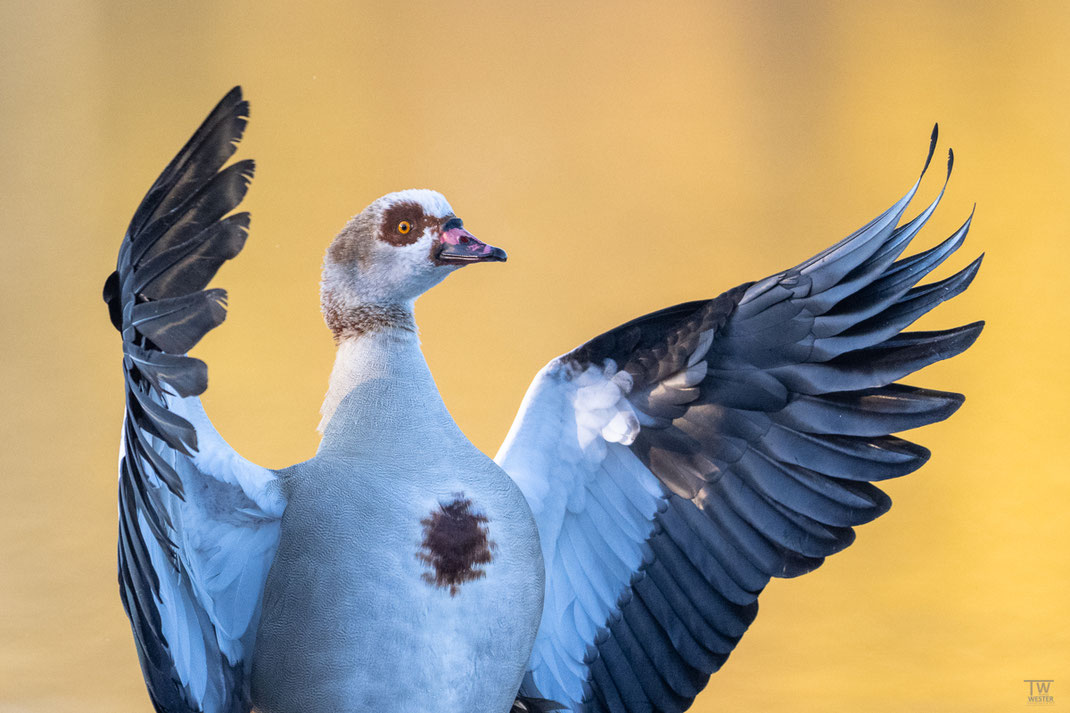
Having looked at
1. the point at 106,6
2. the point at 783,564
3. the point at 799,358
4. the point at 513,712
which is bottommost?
the point at 513,712

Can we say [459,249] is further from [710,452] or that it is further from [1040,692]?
[1040,692]

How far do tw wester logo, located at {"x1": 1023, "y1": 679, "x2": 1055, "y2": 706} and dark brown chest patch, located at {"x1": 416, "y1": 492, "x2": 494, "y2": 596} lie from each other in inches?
55.0

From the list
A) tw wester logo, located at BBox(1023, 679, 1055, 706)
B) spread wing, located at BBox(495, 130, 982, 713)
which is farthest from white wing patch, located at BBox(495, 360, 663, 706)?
tw wester logo, located at BBox(1023, 679, 1055, 706)

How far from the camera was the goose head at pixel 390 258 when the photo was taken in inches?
48.9

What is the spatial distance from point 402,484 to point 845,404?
46cm

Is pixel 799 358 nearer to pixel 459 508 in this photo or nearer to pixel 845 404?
pixel 845 404

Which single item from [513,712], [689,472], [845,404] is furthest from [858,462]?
[513,712]

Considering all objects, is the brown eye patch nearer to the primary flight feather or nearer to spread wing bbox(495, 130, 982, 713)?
the primary flight feather

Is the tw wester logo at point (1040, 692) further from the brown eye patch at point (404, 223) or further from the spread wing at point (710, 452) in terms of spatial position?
the brown eye patch at point (404, 223)

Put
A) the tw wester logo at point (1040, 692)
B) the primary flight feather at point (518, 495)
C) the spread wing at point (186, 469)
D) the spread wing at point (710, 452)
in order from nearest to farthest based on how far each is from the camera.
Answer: the spread wing at point (186, 469), the primary flight feather at point (518, 495), the spread wing at point (710, 452), the tw wester logo at point (1040, 692)

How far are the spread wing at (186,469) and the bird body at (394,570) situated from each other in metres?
0.04

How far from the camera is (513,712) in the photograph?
4.58 feet

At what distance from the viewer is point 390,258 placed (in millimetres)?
1238

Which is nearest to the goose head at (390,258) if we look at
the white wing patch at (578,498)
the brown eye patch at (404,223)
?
the brown eye patch at (404,223)
